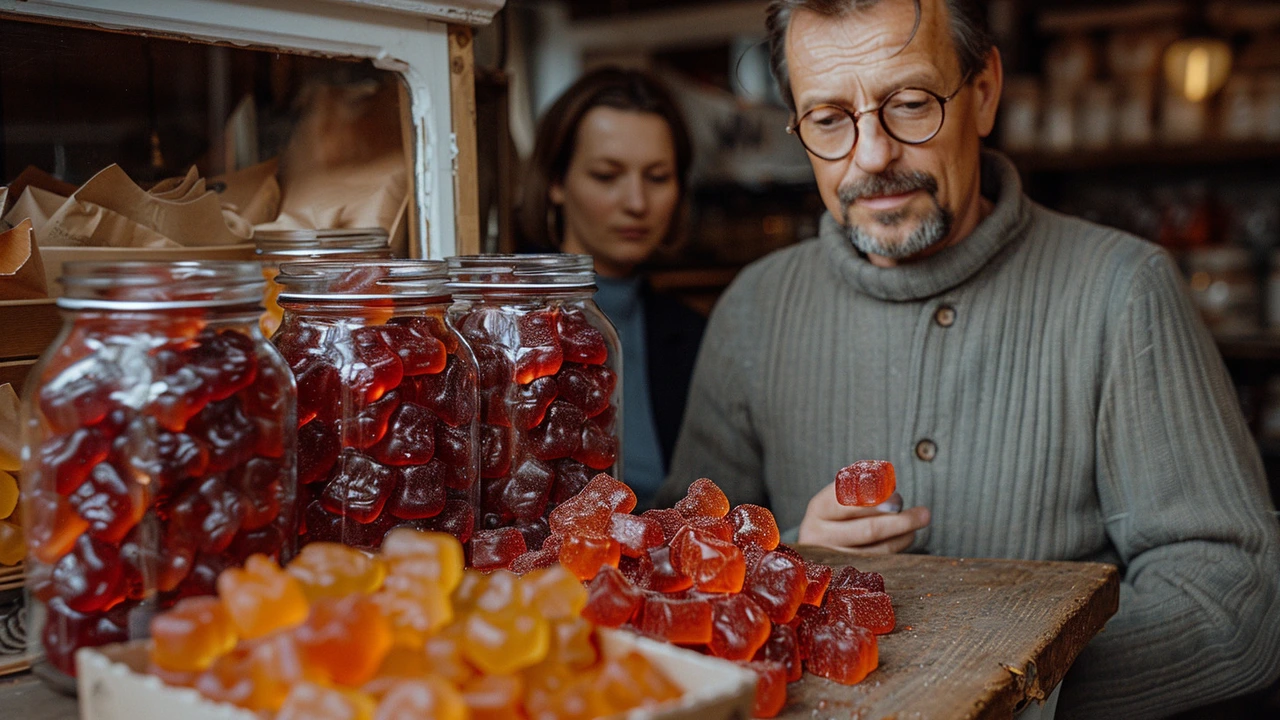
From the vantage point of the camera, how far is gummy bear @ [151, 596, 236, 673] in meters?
0.55

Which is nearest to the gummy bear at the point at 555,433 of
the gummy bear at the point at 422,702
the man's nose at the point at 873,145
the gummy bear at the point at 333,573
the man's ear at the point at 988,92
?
the gummy bear at the point at 333,573

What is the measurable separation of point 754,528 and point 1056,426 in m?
0.74

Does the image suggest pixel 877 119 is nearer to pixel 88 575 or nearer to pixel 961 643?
pixel 961 643

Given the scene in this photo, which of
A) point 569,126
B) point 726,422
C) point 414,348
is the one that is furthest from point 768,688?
point 569,126

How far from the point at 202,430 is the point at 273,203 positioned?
622 millimetres

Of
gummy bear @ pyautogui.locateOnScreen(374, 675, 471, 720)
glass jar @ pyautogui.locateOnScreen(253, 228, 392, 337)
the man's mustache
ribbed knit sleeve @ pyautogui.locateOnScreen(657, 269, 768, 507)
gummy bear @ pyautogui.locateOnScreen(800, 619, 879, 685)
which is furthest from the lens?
ribbed knit sleeve @ pyautogui.locateOnScreen(657, 269, 768, 507)

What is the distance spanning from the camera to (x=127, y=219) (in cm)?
99

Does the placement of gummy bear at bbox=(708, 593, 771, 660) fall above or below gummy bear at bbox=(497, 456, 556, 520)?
below

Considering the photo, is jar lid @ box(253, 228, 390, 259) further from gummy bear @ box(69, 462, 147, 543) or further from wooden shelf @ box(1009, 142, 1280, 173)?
wooden shelf @ box(1009, 142, 1280, 173)

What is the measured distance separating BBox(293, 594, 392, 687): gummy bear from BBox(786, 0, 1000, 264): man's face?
97 cm

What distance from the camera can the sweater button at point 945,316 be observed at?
4.86ft

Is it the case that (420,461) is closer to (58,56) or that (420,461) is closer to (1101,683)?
(58,56)

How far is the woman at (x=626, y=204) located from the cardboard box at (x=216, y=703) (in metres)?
1.80

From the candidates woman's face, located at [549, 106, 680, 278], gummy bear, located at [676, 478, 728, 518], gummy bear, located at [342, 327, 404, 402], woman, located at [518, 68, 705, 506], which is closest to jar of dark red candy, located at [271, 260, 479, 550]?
gummy bear, located at [342, 327, 404, 402]
